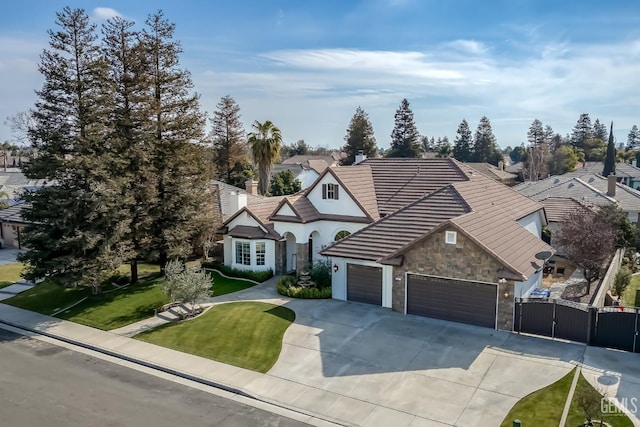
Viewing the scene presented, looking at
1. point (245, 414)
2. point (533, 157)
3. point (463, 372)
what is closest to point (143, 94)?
point (245, 414)

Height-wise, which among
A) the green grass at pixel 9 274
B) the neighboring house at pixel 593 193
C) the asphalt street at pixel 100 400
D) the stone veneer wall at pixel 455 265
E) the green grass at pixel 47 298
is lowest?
the green grass at pixel 9 274

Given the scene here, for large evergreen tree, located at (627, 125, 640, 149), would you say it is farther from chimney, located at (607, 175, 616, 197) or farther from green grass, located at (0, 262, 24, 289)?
green grass, located at (0, 262, 24, 289)

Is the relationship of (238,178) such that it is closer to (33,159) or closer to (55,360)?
(33,159)

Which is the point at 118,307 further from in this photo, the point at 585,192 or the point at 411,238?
the point at 585,192

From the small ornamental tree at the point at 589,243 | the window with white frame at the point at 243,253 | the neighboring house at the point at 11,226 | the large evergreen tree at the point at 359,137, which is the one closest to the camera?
the small ornamental tree at the point at 589,243

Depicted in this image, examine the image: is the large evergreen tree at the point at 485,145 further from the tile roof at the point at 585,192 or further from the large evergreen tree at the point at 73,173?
the large evergreen tree at the point at 73,173

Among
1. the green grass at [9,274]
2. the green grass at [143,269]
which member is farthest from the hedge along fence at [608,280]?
the green grass at [9,274]

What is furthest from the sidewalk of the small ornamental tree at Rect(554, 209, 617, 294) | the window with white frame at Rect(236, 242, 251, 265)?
the small ornamental tree at Rect(554, 209, 617, 294)

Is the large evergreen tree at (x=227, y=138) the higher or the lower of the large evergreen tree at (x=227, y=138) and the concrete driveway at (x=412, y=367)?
the higher
